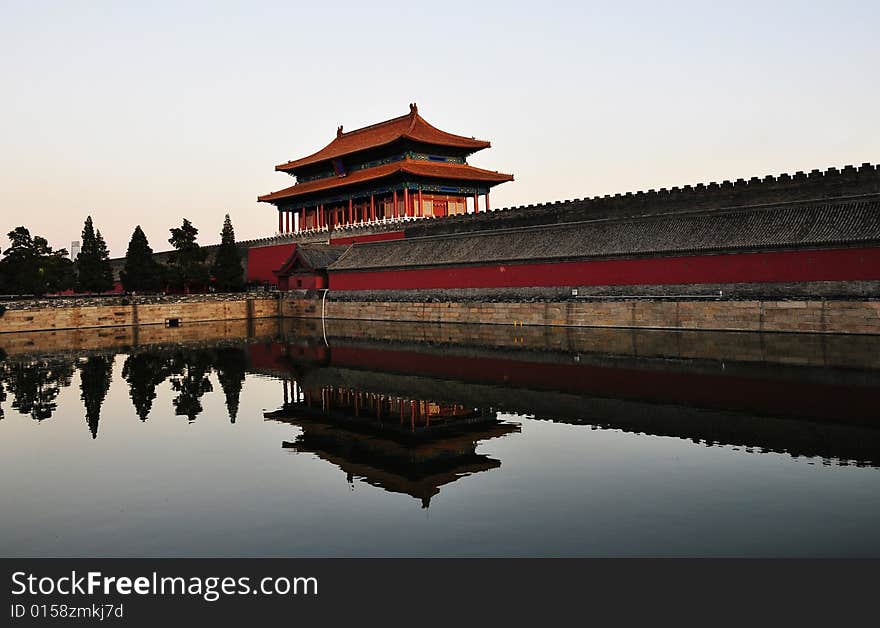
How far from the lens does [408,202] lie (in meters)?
53.4

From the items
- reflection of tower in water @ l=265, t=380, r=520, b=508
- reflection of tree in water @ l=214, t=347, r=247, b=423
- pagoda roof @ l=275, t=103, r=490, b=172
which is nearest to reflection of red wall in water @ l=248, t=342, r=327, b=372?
reflection of tree in water @ l=214, t=347, r=247, b=423

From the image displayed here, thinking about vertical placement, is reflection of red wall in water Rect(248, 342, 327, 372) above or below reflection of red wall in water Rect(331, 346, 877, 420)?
above

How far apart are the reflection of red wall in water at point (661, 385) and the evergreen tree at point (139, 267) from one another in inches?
1275

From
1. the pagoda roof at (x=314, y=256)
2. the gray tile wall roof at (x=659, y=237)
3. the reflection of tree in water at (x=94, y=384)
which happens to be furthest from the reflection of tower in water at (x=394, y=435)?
the pagoda roof at (x=314, y=256)

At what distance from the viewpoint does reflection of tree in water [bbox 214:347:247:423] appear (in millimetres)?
17556

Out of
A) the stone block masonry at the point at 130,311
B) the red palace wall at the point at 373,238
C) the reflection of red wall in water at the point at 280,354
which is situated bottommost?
the reflection of red wall in water at the point at 280,354

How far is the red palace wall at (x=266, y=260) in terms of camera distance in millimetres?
56438

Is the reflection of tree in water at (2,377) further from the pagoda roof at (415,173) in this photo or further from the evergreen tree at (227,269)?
the pagoda roof at (415,173)

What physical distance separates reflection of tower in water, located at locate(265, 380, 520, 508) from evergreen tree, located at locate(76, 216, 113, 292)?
124 feet

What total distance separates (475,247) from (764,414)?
27.4 metres

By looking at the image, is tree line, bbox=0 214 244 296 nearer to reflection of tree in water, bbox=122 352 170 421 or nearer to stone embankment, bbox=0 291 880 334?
stone embankment, bbox=0 291 880 334

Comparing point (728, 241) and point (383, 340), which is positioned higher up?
Result: point (728, 241)
